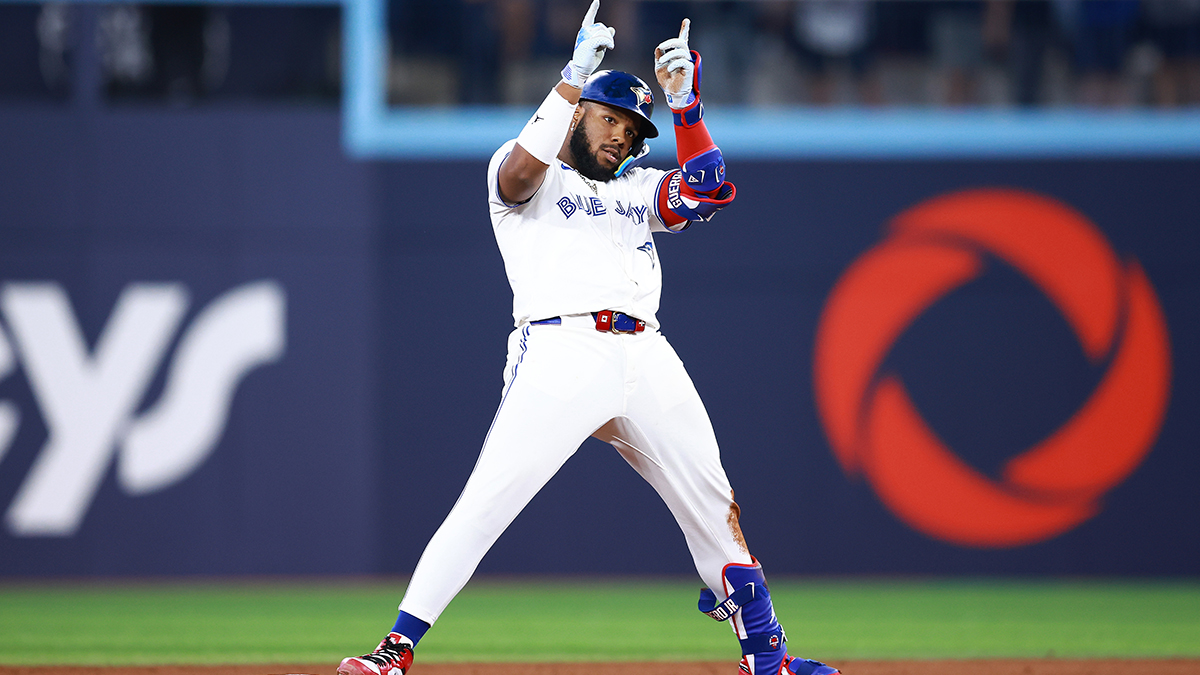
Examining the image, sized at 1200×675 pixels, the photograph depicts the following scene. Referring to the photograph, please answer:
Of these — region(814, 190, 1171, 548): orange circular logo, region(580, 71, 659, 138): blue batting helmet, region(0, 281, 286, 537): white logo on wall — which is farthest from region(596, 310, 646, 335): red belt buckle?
region(0, 281, 286, 537): white logo on wall

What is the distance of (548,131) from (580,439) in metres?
0.94

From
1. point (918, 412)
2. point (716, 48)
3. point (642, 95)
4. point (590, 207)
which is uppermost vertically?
point (716, 48)

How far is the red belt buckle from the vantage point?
3805 mm

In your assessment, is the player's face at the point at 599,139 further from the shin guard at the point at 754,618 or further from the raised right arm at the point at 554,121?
the shin guard at the point at 754,618

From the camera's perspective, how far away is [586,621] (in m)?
6.57

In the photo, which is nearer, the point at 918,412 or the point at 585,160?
the point at 585,160

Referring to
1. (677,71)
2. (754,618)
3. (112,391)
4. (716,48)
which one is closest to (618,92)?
(677,71)

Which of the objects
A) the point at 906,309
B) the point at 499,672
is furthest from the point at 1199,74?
the point at 499,672

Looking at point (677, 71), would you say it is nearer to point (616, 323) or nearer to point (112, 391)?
point (616, 323)

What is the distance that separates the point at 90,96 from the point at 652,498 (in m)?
4.78

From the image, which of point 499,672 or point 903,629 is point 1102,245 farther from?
point 499,672

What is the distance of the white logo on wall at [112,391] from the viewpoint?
8086 mm

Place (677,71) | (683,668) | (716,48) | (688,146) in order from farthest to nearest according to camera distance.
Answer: (716,48) → (683,668) → (688,146) → (677,71)

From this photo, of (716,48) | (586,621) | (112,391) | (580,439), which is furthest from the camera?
(716,48)
